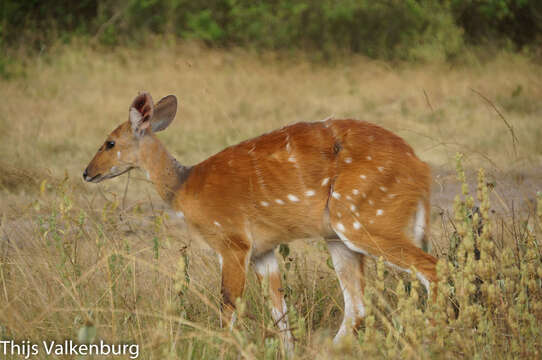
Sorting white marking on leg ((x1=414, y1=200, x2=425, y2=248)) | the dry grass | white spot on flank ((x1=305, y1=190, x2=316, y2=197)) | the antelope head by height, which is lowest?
the dry grass

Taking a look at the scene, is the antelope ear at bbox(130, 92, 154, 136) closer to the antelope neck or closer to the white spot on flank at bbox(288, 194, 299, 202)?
the antelope neck

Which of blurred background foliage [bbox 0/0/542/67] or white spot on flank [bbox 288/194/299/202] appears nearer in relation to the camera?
white spot on flank [bbox 288/194/299/202]

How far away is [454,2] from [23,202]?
10.2m

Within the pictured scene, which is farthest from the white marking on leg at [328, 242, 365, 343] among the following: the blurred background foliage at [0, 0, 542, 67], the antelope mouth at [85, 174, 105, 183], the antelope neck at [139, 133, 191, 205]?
the blurred background foliage at [0, 0, 542, 67]

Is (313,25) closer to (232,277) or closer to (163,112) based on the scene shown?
(163,112)

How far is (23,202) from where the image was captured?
300 inches

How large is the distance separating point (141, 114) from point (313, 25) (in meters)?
11.4

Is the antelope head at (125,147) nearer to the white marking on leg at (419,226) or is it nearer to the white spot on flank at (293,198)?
the white spot on flank at (293,198)

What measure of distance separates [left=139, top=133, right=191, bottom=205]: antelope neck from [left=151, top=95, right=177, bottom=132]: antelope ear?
0.13m

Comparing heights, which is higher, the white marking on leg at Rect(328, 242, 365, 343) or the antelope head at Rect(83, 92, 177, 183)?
the antelope head at Rect(83, 92, 177, 183)

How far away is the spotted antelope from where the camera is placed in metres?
4.16

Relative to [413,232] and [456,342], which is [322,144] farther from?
[456,342]

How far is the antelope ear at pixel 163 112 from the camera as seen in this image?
4766 millimetres

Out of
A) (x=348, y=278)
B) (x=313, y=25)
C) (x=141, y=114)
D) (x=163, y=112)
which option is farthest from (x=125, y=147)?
(x=313, y=25)
